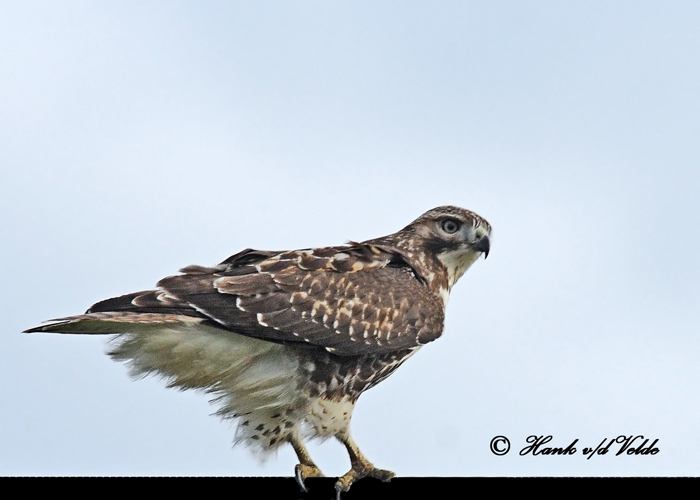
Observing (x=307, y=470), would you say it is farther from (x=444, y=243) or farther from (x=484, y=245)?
(x=484, y=245)

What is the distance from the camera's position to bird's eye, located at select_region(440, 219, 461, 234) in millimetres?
6676

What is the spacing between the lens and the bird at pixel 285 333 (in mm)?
5223

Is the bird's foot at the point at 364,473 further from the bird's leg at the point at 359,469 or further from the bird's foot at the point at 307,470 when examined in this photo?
the bird's foot at the point at 307,470

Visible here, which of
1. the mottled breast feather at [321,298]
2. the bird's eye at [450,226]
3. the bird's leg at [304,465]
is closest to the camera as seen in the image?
the mottled breast feather at [321,298]

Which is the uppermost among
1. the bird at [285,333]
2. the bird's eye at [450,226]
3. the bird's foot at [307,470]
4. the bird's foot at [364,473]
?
the bird's eye at [450,226]

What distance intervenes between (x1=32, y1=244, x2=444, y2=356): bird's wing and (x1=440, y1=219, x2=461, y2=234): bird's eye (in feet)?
1.95

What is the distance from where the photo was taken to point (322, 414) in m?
5.53

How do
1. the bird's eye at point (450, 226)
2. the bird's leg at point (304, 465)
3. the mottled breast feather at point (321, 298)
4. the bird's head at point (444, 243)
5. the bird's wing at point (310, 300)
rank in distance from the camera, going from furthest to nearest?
the bird's eye at point (450, 226) → the bird's head at point (444, 243) → the bird's leg at point (304, 465) → the mottled breast feather at point (321, 298) → the bird's wing at point (310, 300)

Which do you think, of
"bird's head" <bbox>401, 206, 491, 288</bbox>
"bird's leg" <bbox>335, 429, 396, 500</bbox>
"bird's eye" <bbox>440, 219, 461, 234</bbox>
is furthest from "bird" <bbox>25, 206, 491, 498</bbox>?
"bird's eye" <bbox>440, 219, 461, 234</bbox>

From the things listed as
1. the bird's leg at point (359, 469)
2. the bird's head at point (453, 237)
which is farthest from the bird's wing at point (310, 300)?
the bird's leg at point (359, 469)

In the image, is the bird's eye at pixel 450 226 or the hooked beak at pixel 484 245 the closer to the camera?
the hooked beak at pixel 484 245

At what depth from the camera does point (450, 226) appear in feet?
22.0
